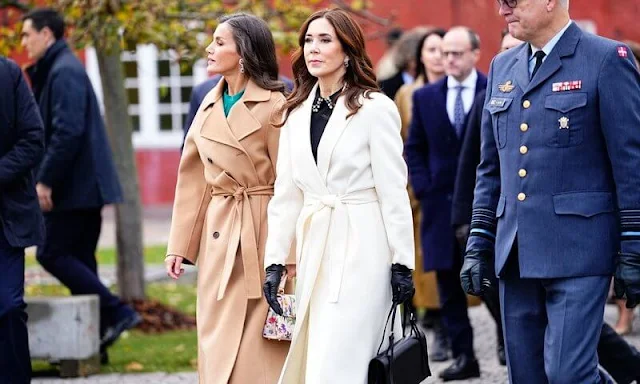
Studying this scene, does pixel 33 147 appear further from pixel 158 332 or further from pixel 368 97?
pixel 158 332

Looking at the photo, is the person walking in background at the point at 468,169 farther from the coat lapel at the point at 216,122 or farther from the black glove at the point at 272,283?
the black glove at the point at 272,283

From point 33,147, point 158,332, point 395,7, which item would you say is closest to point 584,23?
point 395,7

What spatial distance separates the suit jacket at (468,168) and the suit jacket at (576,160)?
2.71m

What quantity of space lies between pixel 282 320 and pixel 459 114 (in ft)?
10.7

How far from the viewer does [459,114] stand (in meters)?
9.62

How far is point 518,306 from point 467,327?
3543mm

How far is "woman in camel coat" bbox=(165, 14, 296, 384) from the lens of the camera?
6.89m

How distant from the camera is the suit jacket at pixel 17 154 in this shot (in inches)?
306

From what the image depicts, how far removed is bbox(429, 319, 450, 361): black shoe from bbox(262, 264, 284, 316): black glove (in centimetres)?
387

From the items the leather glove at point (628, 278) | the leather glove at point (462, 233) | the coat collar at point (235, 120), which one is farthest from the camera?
the leather glove at point (462, 233)

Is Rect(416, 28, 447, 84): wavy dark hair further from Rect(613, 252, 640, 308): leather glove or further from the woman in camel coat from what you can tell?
Rect(613, 252, 640, 308): leather glove

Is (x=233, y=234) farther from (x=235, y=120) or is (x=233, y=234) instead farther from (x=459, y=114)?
(x=459, y=114)

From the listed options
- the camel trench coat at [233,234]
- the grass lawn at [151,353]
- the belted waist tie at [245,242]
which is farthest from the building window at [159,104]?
the belted waist tie at [245,242]

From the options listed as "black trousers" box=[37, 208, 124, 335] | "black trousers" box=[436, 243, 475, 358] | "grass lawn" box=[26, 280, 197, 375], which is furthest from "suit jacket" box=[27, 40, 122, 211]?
"black trousers" box=[436, 243, 475, 358]
